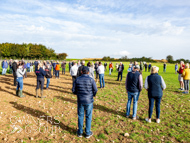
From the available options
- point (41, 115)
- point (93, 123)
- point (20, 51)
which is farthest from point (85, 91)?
point (20, 51)

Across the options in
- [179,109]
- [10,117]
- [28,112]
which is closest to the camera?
[10,117]

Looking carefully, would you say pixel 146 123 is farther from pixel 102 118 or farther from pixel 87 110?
pixel 87 110

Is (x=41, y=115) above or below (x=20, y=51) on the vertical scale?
below

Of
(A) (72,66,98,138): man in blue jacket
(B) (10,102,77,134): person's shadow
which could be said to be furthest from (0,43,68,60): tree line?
(A) (72,66,98,138): man in blue jacket

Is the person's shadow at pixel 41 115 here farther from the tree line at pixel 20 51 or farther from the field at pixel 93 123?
the tree line at pixel 20 51

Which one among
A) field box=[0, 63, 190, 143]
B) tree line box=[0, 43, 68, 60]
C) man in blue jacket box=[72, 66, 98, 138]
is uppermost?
tree line box=[0, 43, 68, 60]

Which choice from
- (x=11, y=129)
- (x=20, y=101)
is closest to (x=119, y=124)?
(x=11, y=129)

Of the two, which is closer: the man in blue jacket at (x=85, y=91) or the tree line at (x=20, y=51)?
the man in blue jacket at (x=85, y=91)

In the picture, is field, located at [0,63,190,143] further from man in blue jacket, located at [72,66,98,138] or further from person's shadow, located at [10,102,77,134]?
man in blue jacket, located at [72,66,98,138]

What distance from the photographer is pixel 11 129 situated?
5188mm

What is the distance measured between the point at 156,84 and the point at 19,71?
8.08 meters

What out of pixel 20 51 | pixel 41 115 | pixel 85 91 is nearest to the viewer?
pixel 85 91

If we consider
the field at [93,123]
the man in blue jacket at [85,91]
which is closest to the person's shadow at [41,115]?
the field at [93,123]

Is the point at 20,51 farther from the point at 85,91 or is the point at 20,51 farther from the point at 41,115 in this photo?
the point at 85,91
